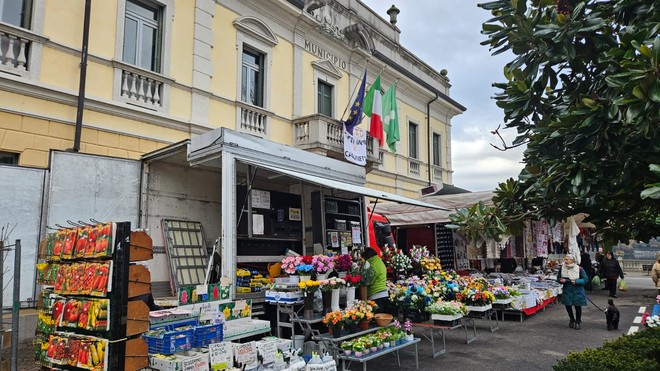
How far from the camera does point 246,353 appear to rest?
4727 mm

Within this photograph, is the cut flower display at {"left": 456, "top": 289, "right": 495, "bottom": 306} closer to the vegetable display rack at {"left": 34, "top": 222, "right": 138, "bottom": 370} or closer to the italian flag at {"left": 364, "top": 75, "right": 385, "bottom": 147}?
the italian flag at {"left": 364, "top": 75, "right": 385, "bottom": 147}

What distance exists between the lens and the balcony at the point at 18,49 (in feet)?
25.4

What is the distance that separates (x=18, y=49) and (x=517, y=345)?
409 inches

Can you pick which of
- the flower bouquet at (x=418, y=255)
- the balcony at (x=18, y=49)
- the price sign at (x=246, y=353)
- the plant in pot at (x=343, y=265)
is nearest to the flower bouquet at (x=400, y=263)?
the flower bouquet at (x=418, y=255)

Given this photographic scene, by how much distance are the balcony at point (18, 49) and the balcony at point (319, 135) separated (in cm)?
693

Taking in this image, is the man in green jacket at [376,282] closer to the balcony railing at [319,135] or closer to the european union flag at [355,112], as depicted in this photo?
the balcony railing at [319,135]

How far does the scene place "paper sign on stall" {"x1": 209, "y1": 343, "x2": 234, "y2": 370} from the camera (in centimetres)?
449

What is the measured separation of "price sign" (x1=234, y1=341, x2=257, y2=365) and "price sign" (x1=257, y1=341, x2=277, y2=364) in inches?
3.0

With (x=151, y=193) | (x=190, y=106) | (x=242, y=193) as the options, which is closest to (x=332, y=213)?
(x=242, y=193)

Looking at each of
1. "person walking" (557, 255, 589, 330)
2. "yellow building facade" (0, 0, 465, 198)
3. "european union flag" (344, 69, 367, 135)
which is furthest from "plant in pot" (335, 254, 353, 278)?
"european union flag" (344, 69, 367, 135)

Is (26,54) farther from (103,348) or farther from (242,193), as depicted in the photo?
(103,348)

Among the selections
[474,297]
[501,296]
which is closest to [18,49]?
[474,297]

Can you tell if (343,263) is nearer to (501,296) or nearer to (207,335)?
(207,335)

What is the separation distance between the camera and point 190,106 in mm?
10875
